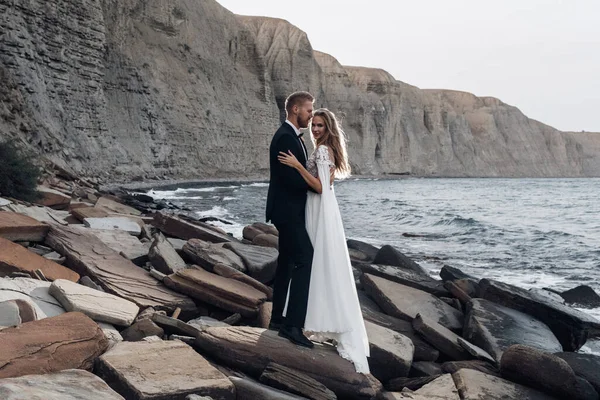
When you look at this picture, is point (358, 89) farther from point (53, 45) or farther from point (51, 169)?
point (51, 169)

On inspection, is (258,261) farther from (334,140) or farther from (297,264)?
(334,140)

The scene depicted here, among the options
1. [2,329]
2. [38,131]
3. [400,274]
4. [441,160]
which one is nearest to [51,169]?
[38,131]

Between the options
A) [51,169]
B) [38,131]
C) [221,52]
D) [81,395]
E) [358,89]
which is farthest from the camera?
[358,89]

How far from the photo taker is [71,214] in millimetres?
8438

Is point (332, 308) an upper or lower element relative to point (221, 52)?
lower

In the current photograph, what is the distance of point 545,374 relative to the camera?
4141mm

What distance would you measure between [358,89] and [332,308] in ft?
271

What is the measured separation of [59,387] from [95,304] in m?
1.37

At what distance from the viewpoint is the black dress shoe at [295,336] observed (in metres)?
3.75

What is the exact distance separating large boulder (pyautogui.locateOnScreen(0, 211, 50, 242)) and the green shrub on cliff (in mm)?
3198

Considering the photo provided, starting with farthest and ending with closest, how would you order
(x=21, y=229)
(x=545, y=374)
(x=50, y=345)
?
(x=21, y=229) < (x=545, y=374) < (x=50, y=345)

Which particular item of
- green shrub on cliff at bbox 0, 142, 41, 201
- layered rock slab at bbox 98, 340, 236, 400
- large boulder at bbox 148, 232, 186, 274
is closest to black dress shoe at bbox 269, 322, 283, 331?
layered rock slab at bbox 98, 340, 236, 400

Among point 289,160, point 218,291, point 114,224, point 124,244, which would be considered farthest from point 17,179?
point 289,160

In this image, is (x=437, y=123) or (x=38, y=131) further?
(x=437, y=123)
